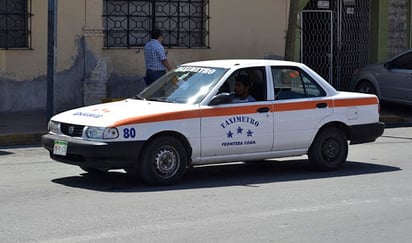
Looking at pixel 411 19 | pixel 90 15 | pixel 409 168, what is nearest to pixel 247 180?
pixel 409 168

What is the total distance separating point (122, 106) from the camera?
9.80 meters

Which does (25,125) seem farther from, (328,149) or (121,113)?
(328,149)

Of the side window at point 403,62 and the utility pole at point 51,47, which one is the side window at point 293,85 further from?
the side window at point 403,62

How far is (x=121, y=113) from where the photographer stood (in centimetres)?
933

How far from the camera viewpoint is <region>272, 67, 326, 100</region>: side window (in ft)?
33.9

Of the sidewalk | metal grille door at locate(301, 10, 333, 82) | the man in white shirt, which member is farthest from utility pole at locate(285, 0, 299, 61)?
metal grille door at locate(301, 10, 333, 82)

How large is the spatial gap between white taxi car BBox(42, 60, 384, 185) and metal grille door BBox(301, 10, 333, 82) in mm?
9425

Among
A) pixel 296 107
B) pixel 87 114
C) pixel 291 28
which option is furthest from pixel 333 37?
pixel 87 114

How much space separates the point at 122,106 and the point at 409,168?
13.5 ft

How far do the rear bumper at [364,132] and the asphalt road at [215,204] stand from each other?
416 millimetres

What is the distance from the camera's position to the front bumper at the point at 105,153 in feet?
29.4

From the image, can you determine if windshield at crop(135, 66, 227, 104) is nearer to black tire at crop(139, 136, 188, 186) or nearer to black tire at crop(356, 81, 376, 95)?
black tire at crop(139, 136, 188, 186)

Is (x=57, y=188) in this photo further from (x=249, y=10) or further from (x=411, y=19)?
(x=411, y=19)

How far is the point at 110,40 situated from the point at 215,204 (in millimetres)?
9179
